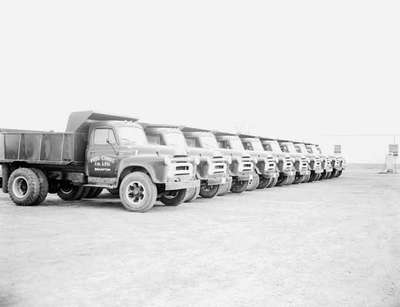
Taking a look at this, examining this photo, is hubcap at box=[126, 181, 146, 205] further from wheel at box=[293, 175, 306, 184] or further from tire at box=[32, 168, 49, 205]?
wheel at box=[293, 175, 306, 184]

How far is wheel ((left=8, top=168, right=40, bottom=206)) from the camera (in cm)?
1234

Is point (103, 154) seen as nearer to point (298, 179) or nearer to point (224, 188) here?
point (224, 188)

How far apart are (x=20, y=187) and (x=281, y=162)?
10.3 meters

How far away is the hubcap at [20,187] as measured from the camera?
12656mm

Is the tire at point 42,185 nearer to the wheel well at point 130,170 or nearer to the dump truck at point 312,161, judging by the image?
the wheel well at point 130,170

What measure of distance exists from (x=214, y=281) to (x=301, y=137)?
51.0m

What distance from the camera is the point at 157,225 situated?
9.30 metres

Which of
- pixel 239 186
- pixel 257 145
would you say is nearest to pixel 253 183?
pixel 239 186

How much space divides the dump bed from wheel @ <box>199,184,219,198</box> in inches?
156

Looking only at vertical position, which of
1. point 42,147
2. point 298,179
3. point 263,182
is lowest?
point 298,179

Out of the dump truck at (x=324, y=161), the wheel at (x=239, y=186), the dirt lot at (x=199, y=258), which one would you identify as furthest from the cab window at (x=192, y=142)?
the dump truck at (x=324, y=161)

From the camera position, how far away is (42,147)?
41.2 feet

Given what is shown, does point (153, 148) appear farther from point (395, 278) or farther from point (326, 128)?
point (326, 128)

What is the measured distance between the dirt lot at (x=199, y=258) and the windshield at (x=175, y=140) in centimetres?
280
